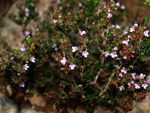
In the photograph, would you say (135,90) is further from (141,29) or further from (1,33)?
(1,33)

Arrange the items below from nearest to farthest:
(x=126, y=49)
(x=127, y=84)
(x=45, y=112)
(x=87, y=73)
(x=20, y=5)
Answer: (x=126, y=49)
(x=127, y=84)
(x=87, y=73)
(x=45, y=112)
(x=20, y=5)

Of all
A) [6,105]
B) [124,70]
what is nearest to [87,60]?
[124,70]

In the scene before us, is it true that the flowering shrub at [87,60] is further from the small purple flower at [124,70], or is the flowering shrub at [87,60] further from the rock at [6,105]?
the rock at [6,105]

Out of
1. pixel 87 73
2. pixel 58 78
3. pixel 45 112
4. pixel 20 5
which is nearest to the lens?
pixel 87 73

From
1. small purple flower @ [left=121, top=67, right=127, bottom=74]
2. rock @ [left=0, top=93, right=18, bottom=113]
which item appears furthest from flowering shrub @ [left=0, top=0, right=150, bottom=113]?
rock @ [left=0, top=93, right=18, bottom=113]

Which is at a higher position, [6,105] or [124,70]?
[124,70]

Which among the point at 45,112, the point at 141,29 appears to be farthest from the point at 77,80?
the point at 141,29

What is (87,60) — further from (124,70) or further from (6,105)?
(6,105)
